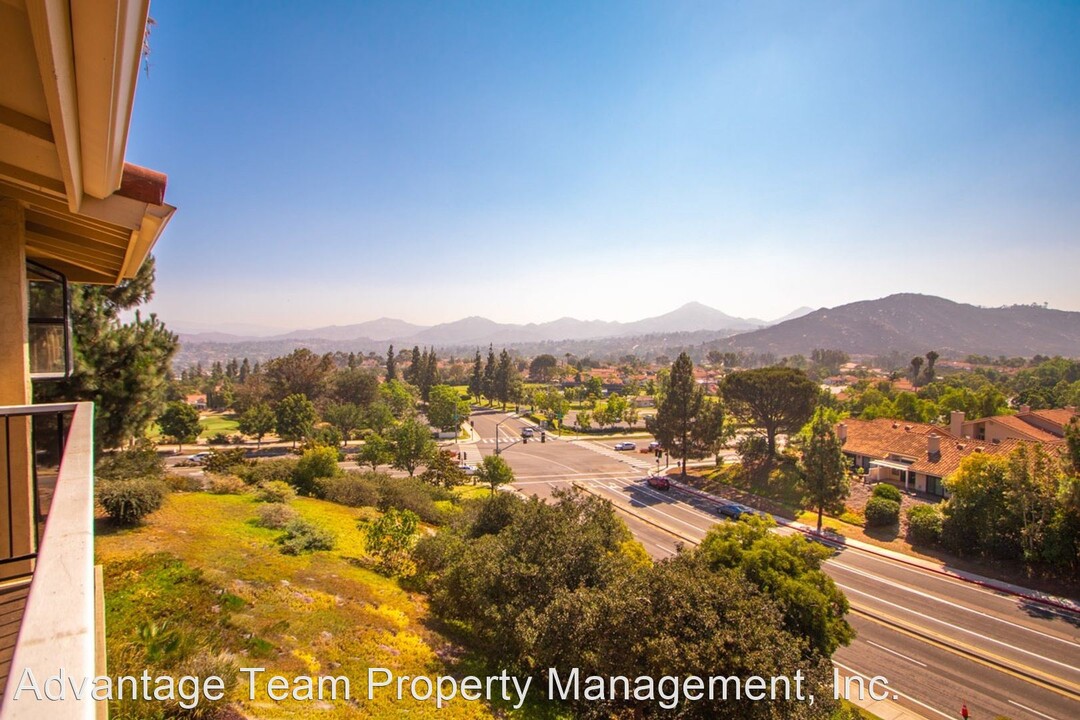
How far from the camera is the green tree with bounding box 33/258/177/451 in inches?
516

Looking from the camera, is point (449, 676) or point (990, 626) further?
point (990, 626)

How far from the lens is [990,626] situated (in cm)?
1802

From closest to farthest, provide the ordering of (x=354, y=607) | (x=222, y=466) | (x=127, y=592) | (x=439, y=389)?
1. (x=127, y=592)
2. (x=354, y=607)
3. (x=222, y=466)
4. (x=439, y=389)

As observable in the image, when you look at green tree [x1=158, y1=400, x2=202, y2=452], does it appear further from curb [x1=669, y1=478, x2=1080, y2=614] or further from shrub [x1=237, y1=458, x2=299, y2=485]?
curb [x1=669, y1=478, x2=1080, y2=614]

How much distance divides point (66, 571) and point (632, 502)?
114 ft

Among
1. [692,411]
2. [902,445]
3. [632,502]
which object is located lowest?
[632,502]

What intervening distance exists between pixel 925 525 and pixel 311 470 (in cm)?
3313

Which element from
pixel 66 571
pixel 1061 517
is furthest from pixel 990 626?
pixel 66 571

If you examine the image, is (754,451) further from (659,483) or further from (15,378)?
(15,378)

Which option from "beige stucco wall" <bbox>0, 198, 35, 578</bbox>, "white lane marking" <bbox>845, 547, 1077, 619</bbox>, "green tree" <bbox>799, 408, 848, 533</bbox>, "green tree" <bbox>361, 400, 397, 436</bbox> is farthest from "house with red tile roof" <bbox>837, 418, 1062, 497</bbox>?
"green tree" <bbox>361, 400, 397, 436</bbox>

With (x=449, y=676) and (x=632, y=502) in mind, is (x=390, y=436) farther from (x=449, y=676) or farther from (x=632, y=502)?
(x=449, y=676)

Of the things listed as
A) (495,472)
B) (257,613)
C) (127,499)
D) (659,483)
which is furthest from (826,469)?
(127,499)

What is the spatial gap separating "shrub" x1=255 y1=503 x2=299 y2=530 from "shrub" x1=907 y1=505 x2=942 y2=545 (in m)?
31.1

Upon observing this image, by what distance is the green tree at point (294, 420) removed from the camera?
4884 cm
